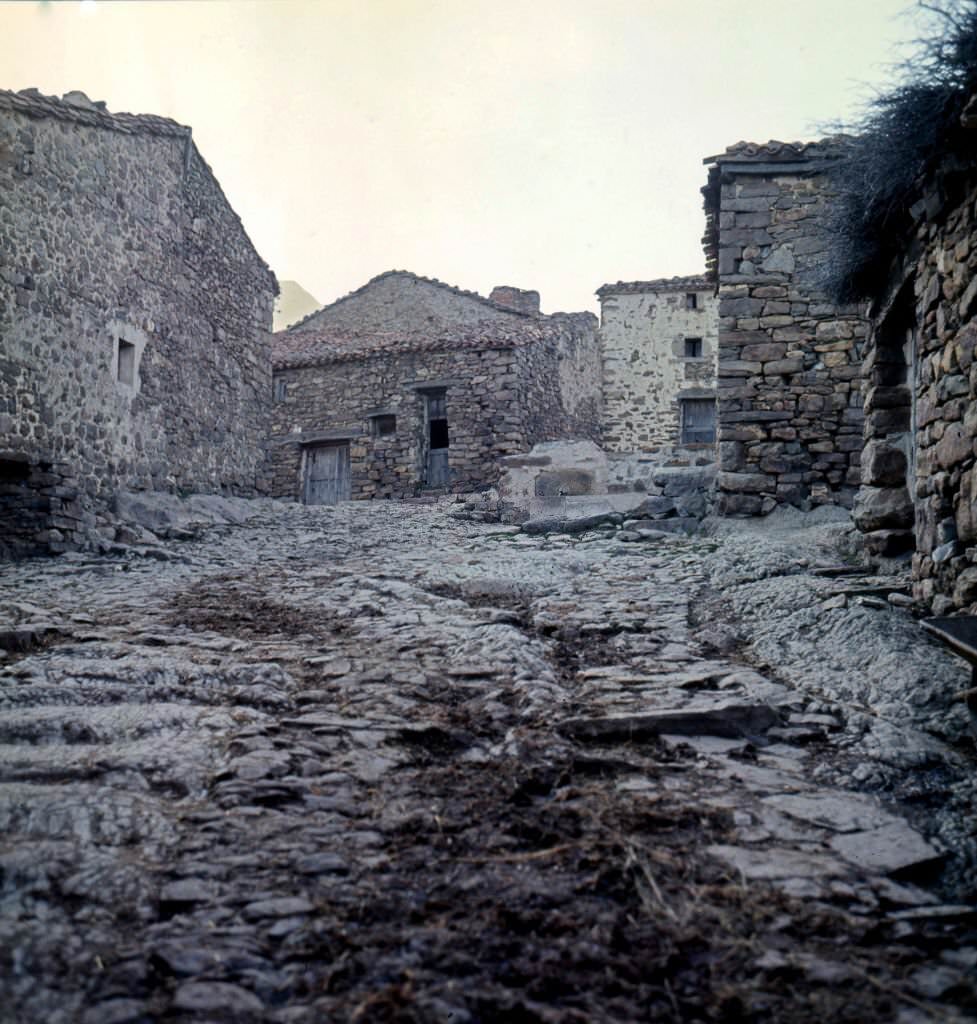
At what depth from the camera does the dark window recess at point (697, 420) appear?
70.0 feet

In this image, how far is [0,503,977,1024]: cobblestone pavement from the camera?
1.91 metres

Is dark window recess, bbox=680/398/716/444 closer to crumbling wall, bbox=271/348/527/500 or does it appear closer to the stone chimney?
Answer: the stone chimney

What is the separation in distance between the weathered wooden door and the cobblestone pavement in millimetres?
14039

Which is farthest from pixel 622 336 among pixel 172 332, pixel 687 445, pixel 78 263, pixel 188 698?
pixel 188 698

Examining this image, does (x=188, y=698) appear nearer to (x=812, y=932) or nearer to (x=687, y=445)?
(x=812, y=932)

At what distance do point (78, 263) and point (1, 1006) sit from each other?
9890mm

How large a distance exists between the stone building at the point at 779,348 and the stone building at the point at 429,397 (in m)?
8.47

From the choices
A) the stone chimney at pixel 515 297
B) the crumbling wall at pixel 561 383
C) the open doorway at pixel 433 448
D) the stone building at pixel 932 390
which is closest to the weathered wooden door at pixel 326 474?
the open doorway at pixel 433 448

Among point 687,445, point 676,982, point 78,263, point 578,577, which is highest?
point 78,263

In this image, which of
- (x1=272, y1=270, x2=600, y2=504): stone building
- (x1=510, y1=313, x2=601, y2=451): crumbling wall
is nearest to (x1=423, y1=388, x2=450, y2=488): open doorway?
(x1=272, y1=270, x2=600, y2=504): stone building

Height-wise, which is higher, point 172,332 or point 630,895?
point 172,332

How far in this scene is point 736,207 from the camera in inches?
357

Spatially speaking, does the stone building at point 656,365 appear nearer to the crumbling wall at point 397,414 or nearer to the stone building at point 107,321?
the crumbling wall at point 397,414

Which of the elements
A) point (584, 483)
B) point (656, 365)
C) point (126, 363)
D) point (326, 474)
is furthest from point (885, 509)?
point (656, 365)
